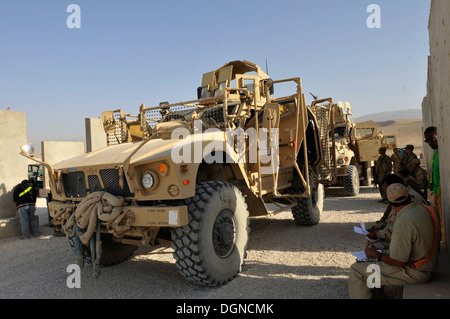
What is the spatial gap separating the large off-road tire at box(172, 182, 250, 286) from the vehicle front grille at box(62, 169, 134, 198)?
0.73 m

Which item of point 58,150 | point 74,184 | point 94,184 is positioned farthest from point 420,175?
point 58,150

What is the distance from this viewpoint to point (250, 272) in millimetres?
4242

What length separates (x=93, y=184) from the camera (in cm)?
397

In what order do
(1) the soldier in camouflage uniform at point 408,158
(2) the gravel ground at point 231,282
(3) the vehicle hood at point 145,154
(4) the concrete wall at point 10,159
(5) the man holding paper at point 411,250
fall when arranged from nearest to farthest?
1. (5) the man holding paper at point 411,250
2. (3) the vehicle hood at point 145,154
3. (2) the gravel ground at point 231,282
4. (4) the concrete wall at point 10,159
5. (1) the soldier in camouflage uniform at point 408,158

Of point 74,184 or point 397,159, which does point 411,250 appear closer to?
point 74,184

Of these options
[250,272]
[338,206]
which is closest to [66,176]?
[250,272]

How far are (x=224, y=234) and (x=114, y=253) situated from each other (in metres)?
1.81

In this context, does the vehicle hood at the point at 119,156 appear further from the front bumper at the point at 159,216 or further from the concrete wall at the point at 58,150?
the concrete wall at the point at 58,150

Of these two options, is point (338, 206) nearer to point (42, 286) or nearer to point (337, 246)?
point (337, 246)

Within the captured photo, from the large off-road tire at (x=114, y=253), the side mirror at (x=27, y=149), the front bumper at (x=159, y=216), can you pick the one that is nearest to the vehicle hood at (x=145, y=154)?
the side mirror at (x=27, y=149)

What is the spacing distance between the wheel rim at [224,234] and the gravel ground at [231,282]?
37 centimetres

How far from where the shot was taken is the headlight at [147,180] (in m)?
3.50

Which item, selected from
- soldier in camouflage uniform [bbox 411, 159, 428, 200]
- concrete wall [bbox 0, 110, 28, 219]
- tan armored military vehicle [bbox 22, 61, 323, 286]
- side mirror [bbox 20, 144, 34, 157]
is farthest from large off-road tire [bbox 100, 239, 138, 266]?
soldier in camouflage uniform [bbox 411, 159, 428, 200]
